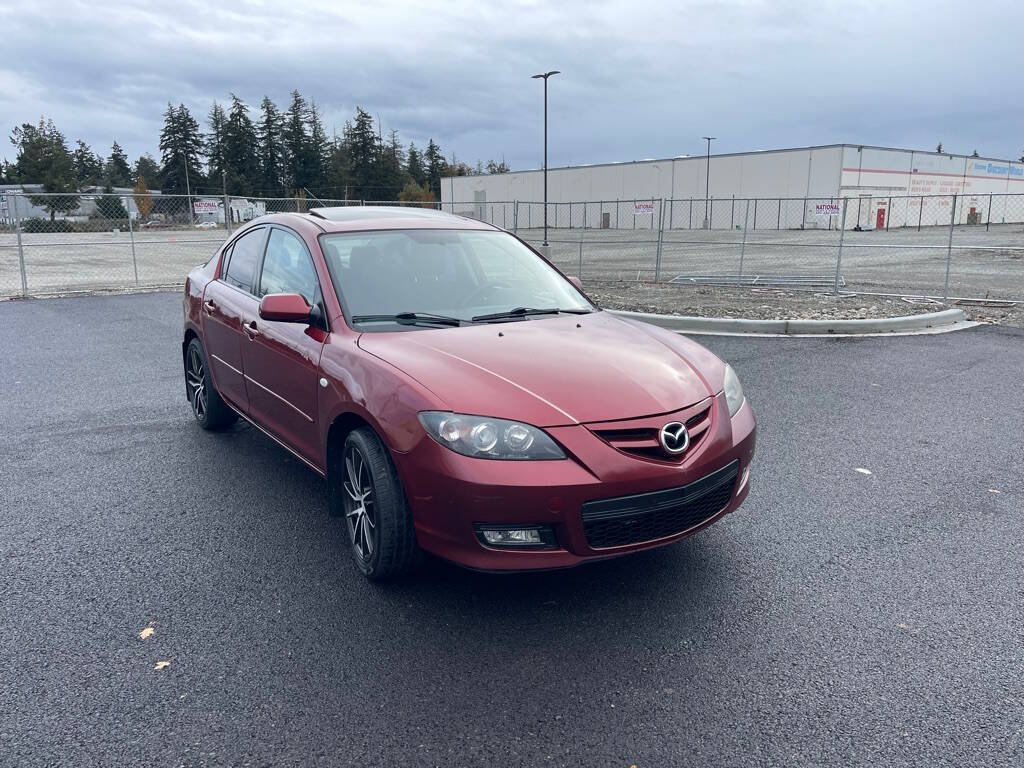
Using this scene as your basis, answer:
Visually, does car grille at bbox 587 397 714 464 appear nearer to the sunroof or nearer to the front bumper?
the front bumper

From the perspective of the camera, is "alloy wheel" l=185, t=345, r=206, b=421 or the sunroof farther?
"alloy wheel" l=185, t=345, r=206, b=421

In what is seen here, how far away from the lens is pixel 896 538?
4.09 metres

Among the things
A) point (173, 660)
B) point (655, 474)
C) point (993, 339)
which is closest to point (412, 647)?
point (173, 660)

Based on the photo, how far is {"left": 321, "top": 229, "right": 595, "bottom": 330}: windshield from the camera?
411 cm

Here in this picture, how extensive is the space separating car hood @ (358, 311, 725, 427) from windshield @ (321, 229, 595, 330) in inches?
11.1

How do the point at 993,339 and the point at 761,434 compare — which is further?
the point at 993,339

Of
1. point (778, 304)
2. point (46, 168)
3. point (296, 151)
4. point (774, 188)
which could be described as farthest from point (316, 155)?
point (778, 304)

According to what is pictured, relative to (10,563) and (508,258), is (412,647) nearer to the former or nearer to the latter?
(10,563)

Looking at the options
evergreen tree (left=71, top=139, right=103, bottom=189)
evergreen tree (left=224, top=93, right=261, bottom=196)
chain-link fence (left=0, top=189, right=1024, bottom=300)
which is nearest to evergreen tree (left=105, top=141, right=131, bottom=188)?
evergreen tree (left=71, top=139, right=103, bottom=189)

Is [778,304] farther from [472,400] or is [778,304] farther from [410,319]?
[472,400]

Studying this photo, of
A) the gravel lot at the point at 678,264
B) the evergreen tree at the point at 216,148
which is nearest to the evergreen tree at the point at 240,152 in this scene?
the evergreen tree at the point at 216,148

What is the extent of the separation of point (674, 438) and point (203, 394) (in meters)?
4.10

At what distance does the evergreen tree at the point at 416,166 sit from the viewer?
379ft

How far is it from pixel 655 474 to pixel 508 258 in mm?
2154
